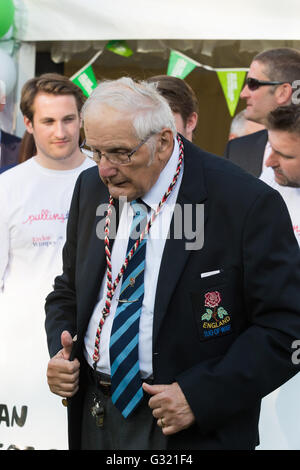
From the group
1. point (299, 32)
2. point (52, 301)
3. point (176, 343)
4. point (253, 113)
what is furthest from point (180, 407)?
point (299, 32)

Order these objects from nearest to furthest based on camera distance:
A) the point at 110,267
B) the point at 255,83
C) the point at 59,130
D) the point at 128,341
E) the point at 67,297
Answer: the point at 128,341
the point at 110,267
the point at 67,297
the point at 255,83
the point at 59,130

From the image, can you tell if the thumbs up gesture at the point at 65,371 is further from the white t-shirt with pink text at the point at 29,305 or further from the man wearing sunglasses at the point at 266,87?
the man wearing sunglasses at the point at 266,87

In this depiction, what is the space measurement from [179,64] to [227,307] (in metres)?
2.62

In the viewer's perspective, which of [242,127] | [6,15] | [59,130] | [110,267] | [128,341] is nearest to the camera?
[128,341]

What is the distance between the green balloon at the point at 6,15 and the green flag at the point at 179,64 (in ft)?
3.11

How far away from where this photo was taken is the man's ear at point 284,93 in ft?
10.7

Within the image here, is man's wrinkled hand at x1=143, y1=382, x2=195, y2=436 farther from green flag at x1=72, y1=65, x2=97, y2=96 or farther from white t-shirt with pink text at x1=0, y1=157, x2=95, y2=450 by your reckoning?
green flag at x1=72, y1=65, x2=97, y2=96

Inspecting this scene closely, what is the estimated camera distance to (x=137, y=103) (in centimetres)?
184

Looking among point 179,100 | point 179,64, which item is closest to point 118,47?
point 179,64

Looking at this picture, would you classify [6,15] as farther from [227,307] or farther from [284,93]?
[227,307]

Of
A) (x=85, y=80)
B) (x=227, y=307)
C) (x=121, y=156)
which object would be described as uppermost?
(x=85, y=80)

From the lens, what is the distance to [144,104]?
6.09 feet

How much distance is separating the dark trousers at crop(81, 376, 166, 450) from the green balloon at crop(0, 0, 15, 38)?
248 cm

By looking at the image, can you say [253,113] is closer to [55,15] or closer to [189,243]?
[55,15]
